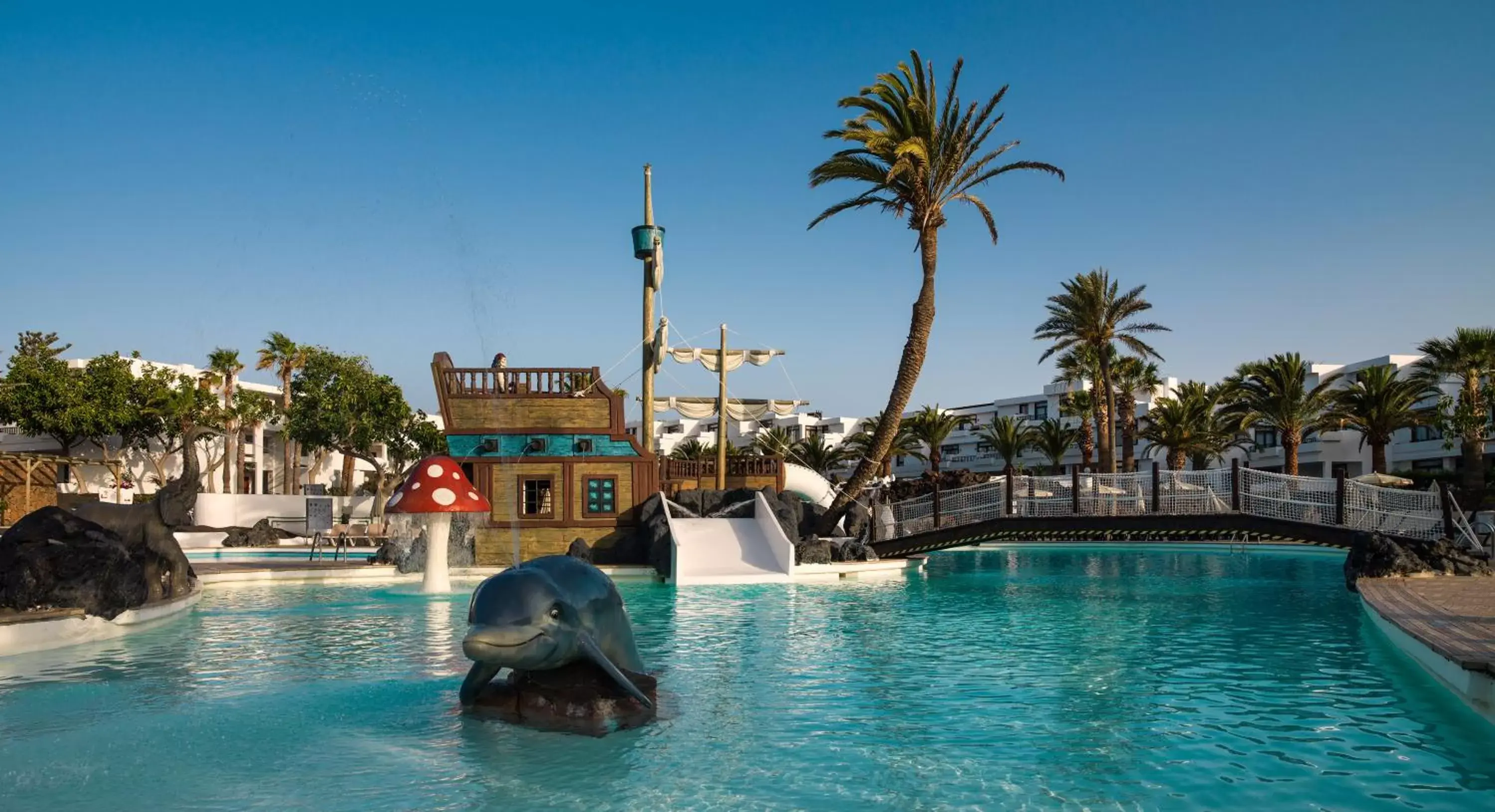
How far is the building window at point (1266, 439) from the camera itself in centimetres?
6200

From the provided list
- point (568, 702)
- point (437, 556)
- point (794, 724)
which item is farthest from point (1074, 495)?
point (568, 702)

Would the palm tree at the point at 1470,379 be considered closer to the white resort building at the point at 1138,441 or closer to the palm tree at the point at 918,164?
the white resort building at the point at 1138,441

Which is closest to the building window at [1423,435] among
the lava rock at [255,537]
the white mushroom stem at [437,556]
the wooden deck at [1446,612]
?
the wooden deck at [1446,612]

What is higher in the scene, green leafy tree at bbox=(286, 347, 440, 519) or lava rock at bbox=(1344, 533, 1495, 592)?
green leafy tree at bbox=(286, 347, 440, 519)

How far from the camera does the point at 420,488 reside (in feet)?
64.8

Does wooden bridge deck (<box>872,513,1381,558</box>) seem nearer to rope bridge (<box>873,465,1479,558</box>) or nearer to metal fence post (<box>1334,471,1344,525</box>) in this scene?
→ rope bridge (<box>873,465,1479,558</box>)

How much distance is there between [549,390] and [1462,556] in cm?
2110

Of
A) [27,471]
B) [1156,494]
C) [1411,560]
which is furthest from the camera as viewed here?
[27,471]

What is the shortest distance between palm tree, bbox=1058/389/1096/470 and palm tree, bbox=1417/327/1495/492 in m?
13.7

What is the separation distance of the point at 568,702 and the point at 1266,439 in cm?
6667

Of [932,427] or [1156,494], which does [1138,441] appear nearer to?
[932,427]

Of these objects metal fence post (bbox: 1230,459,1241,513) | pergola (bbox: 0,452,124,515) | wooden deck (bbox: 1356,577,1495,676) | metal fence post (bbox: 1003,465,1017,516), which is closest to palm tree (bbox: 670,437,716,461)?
pergola (bbox: 0,452,124,515)

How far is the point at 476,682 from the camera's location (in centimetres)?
834

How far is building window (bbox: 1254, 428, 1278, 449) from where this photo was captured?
62.0 m
